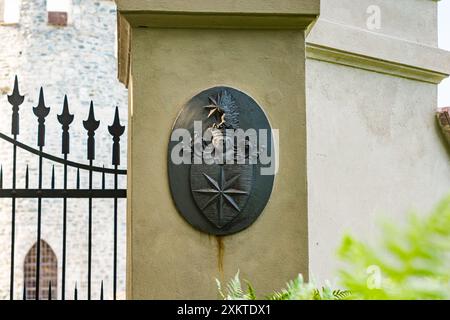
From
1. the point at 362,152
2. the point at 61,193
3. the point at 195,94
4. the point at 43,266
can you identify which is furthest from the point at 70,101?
the point at 195,94

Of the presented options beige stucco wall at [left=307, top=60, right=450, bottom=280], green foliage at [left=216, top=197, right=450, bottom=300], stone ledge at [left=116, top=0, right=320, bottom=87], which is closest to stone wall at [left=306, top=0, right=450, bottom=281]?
beige stucco wall at [left=307, top=60, right=450, bottom=280]

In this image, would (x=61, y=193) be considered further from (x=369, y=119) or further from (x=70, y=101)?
(x=70, y=101)

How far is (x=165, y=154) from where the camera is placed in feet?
9.32

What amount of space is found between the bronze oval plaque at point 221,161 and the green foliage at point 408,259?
2.16 meters

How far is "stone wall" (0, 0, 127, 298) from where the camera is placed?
1587cm

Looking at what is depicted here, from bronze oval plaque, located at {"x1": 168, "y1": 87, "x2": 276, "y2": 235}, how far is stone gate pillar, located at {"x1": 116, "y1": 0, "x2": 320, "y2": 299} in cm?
3

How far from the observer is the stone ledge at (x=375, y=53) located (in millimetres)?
4160

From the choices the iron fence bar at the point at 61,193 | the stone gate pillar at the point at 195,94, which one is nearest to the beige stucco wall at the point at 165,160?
the stone gate pillar at the point at 195,94

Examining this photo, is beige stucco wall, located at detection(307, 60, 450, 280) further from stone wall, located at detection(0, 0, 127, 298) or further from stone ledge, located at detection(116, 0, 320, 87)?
stone wall, located at detection(0, 0, 127, 298)

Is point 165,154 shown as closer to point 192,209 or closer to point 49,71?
point 192,209

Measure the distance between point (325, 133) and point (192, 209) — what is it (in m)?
1.58

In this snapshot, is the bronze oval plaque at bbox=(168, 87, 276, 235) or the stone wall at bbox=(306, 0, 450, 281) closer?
the bronze oval plaque at bbox=(168, 87, 276, 235)

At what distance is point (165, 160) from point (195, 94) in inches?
11.5
